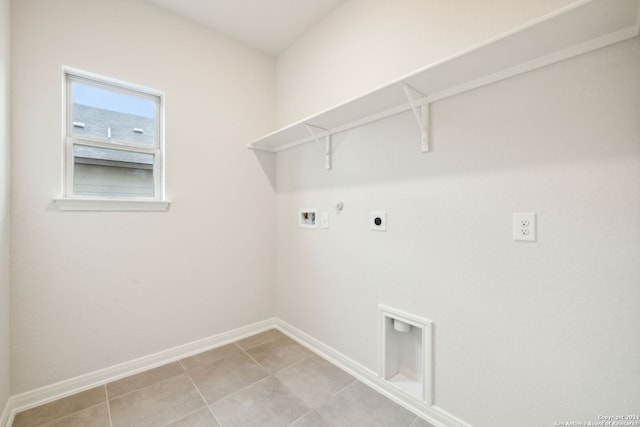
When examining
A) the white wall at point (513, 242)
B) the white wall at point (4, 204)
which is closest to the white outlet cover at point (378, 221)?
the white wall at point (513, 242)

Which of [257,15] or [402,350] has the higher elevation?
[257,15]

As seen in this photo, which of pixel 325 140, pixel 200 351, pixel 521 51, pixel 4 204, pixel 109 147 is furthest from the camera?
pixel 200 351

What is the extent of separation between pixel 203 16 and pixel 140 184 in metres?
1.50

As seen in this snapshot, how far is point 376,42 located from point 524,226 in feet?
4.96

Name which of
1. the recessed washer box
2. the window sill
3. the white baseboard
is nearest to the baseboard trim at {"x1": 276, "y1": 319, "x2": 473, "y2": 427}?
the white baseboard

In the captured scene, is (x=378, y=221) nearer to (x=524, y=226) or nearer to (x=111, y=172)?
(x=524, y=226)

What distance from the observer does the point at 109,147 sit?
6.43 ft

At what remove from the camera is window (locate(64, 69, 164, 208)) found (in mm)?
1844

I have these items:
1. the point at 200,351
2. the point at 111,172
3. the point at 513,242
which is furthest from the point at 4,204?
the point at 513,242

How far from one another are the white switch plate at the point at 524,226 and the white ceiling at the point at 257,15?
203 cm

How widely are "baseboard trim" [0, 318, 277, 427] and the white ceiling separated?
2.76 meters

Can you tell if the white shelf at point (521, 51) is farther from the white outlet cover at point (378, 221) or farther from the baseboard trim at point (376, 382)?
the baseboard trim at point (376, 382)

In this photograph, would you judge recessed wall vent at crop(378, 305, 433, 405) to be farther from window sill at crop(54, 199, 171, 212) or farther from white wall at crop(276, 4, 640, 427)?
window sill at crop(54, 199, 171, 212)

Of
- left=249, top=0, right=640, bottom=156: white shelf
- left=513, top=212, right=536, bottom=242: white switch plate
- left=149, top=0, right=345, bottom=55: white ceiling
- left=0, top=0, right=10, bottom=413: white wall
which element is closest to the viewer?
left=249, top=0, right=640, bottom=156: white shelf
